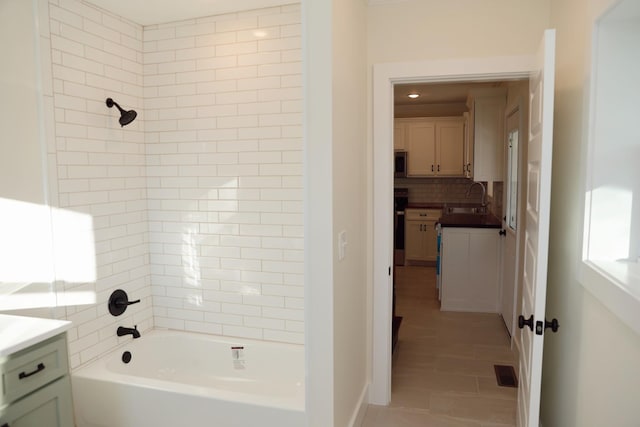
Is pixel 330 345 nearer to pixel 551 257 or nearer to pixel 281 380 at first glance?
pixel 281 380

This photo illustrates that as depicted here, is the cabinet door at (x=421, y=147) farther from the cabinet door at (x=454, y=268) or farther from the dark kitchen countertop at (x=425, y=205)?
the cabinet door at (x=454, y=268)

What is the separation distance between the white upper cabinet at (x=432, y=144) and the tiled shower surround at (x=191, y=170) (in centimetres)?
482

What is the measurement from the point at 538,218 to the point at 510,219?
2.60 m

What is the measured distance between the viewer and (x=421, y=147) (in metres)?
7.47

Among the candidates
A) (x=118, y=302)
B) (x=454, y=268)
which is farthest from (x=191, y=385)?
(x=454, y=268)

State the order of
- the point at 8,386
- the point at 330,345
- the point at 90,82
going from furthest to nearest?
the point at 90,82, the point at 330,345, the point at 8,386

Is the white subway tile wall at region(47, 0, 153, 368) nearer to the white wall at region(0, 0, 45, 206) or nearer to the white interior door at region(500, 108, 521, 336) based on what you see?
the white wall at region(0, 0, 45, 206)

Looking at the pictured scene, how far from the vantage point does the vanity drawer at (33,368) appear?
1900mm

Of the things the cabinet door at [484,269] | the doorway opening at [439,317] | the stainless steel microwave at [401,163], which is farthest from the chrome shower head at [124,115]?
the stainless steel microwave at [401,163]

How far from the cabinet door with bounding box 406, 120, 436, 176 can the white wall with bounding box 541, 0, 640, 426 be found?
4948 millimetres

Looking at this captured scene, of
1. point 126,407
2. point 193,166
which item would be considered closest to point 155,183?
point 193,166

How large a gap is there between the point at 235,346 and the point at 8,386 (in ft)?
4.73

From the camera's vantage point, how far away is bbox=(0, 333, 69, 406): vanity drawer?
1.90m

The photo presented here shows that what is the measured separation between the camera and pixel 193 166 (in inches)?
126
